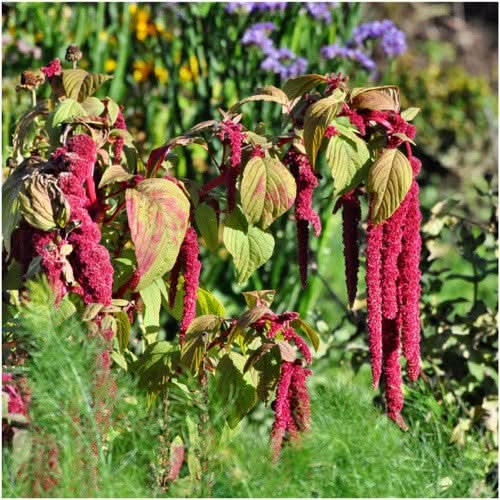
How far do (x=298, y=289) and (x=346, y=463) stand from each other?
181 cm

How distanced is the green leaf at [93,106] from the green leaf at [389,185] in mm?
514

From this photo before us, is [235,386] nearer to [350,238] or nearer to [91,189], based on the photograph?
[350,238]

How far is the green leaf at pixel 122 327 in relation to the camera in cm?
193

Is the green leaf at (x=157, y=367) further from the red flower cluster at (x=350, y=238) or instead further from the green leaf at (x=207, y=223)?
the red flower cluster at (x=350, y=238)

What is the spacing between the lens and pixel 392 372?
202cm

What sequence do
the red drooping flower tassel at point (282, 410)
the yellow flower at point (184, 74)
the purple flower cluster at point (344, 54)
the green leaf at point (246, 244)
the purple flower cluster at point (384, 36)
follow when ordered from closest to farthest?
the red drooping flower tassel at point (282, 410), the green leaf at point (246, 244), the purple flower cluster at point (344, 54), the purple flower cluster at point (384, 36), the yellow flower at point (184, 74)

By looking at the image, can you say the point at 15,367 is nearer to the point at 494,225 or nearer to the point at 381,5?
the point at 494,225

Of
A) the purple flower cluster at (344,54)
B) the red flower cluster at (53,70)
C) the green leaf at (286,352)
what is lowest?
the green leaf at (286,352)

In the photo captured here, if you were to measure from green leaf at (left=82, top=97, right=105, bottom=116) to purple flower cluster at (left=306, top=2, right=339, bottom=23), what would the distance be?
6.71ft

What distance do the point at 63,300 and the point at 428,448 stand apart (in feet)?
2.78

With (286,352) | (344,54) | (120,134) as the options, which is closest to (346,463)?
(286,352)

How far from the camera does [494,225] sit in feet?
9.89

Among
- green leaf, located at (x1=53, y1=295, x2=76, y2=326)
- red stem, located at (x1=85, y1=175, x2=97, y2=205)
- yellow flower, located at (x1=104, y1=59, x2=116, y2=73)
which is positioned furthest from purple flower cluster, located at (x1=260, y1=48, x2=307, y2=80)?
green leaf, located at (x1=53, y1=295, x2=76, y2=326)

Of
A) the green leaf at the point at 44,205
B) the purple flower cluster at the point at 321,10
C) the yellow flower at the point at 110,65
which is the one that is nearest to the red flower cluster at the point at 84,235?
the green leaf at the point at 44,205
